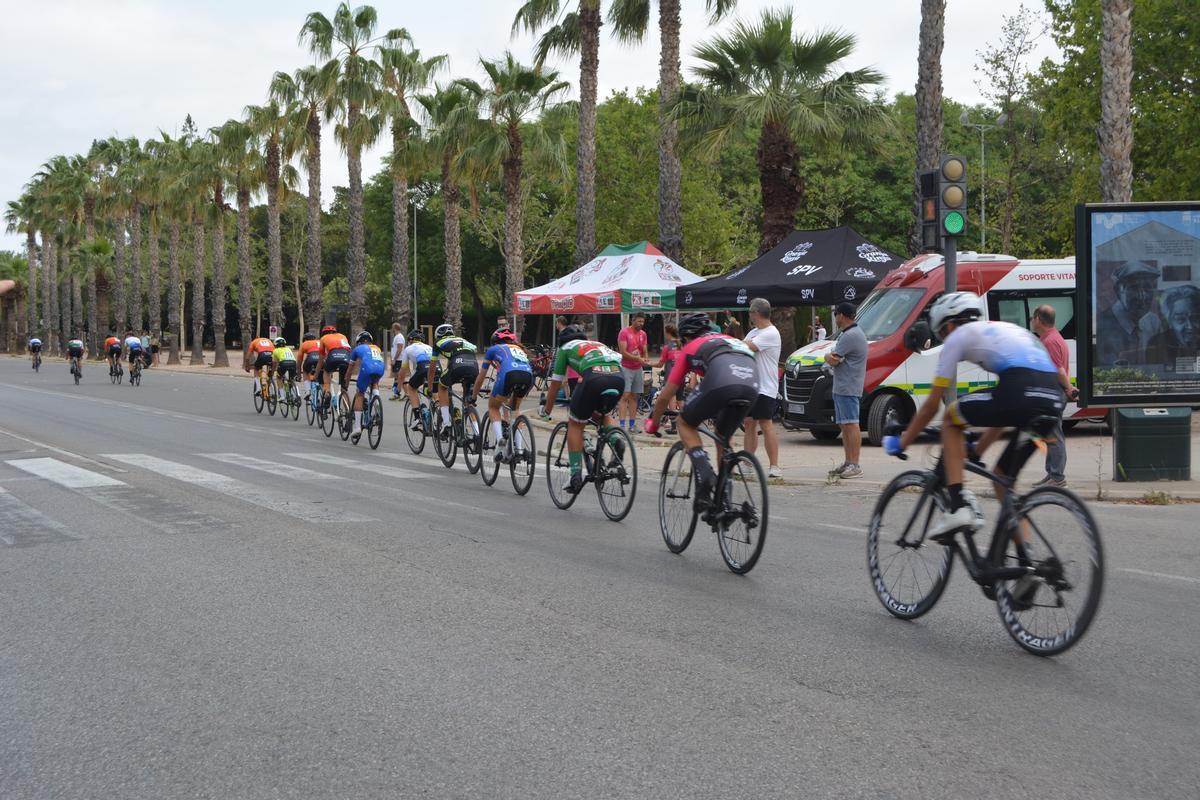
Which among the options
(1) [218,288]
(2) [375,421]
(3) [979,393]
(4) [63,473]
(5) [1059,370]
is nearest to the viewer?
(3) [979,393]

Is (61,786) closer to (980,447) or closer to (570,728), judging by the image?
(570,728)

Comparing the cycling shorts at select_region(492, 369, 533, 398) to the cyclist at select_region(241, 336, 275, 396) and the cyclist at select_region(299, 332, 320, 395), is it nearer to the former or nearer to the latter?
the cyclist at select_region(299, 332, 320, 395)

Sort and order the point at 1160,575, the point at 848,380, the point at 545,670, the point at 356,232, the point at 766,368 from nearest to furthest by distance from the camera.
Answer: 1. the point at 545,670
2. the point at 1160,575
3. the point at 766,368
4. the point at 848,380
5. the point at 356,232

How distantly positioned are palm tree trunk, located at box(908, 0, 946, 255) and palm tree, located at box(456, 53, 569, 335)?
1502 cm

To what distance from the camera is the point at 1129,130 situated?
56.2 feet

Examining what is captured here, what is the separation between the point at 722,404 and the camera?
26.3ft

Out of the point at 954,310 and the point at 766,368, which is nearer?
the point at 954,310

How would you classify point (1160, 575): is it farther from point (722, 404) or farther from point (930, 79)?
point (930, 79)

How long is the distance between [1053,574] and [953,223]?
719cm

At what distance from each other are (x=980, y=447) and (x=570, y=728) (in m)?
Result: 2.78

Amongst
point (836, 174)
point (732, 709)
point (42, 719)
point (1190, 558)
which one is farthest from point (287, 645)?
point (836, 174)

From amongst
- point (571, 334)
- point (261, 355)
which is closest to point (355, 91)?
point (261, 355)

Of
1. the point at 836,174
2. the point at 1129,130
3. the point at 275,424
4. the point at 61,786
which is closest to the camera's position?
the point at 61,786

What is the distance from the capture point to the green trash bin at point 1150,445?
12.5m
